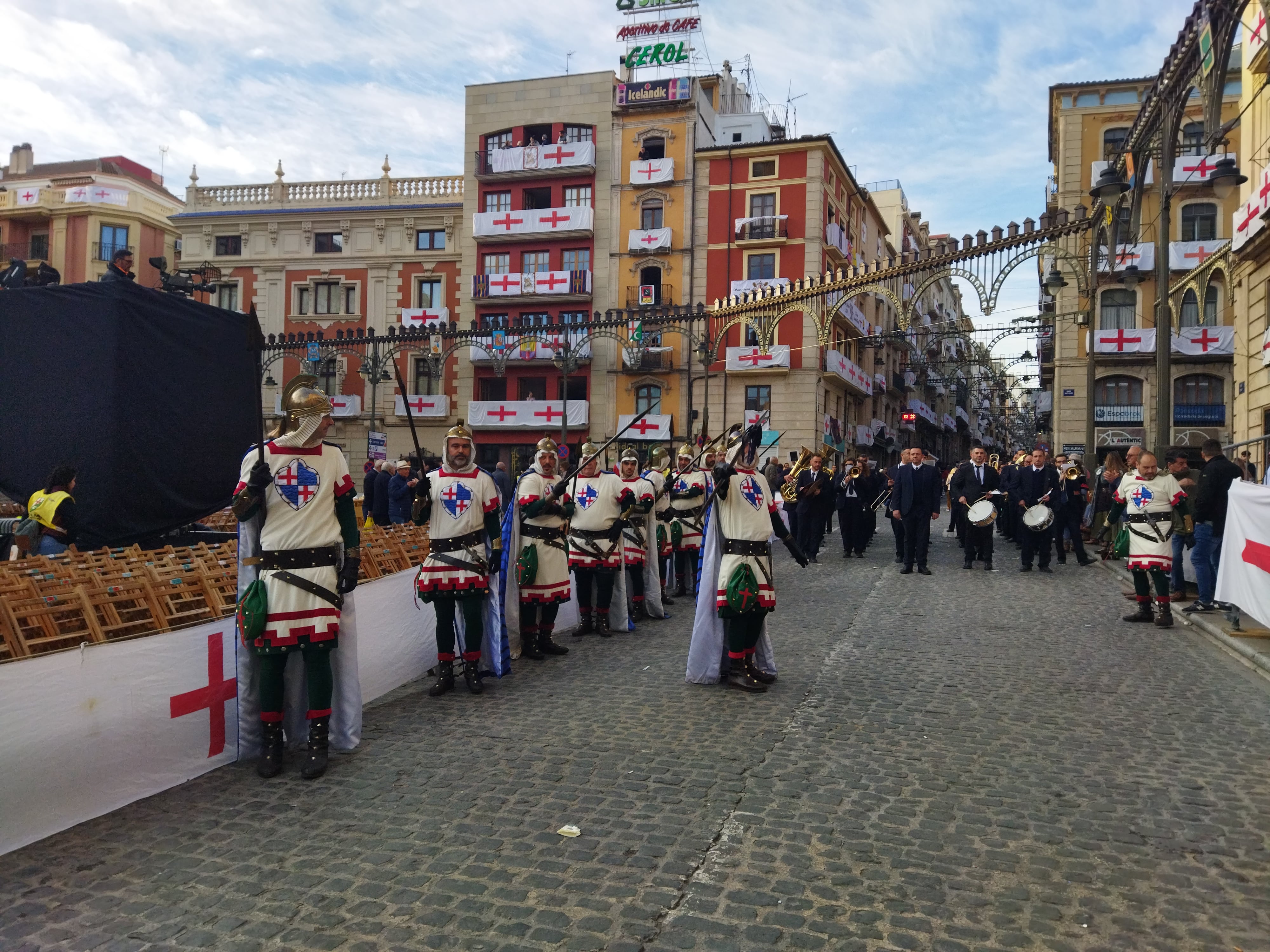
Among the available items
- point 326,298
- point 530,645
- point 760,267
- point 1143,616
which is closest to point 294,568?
point 530,645

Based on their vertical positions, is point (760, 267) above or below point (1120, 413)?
above

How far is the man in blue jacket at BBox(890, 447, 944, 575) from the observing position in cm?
1349

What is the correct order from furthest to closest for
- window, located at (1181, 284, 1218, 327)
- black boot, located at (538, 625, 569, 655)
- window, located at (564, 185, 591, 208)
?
window, located at (564, 185, 591, 208), window, located at (1181, 284, 1218, 327), black boot, located at (538, 625, 569, 655)

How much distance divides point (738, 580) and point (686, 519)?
494cm

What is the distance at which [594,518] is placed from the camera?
870 cm

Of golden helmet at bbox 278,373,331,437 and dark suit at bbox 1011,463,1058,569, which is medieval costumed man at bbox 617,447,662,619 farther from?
dark suit at bbox 1011,463,1058,569

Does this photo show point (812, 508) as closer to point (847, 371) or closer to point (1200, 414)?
point (1200, 414)

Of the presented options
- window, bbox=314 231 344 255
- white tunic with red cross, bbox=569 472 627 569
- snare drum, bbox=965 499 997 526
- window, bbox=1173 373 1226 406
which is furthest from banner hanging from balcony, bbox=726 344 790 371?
white tunic with red cross, bbox=569 472 627 569

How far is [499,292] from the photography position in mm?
38094

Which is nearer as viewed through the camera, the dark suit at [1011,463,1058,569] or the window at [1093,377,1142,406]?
the dark suit at [1011,463,1058,569]

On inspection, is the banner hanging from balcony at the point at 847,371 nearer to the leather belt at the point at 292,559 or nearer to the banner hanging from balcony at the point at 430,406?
the banner hanging from balcony at the point at 430,406

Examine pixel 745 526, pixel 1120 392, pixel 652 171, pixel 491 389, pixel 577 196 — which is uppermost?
pixel 652 171

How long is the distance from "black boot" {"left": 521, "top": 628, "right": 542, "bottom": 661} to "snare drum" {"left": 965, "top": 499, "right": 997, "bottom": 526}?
8.52 meters

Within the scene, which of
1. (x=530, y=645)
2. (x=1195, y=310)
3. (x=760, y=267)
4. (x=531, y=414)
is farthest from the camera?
(x=531, y=414)
